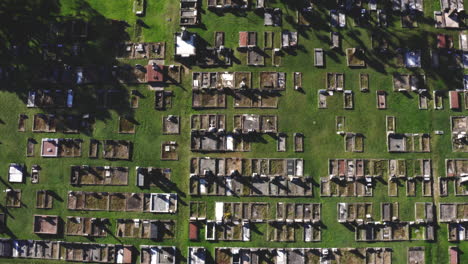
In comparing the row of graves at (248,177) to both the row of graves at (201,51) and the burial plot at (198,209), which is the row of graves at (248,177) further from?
the row of graves at (201,51)

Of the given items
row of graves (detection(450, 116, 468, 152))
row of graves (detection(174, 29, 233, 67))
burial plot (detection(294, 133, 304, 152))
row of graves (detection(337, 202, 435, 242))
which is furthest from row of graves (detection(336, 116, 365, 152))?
row of graves (detection(174, 29, 233, 67))

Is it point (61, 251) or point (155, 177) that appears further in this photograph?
point (155, 177)

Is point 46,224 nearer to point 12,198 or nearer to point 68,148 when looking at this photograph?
point 12,198

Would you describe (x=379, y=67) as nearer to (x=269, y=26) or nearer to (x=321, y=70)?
(x=321, y=70)

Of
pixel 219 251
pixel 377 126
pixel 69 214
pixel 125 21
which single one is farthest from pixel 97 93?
pixel 377 126

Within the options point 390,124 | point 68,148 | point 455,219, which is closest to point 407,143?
point 390,124
